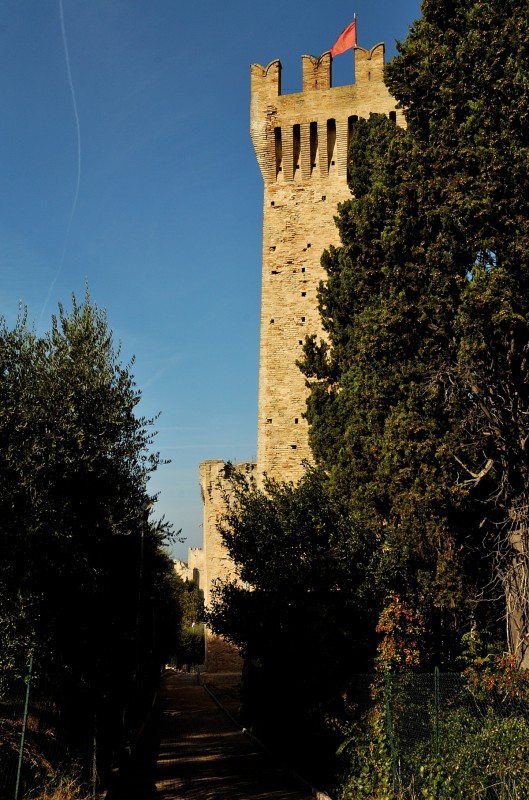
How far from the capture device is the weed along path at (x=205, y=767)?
404 inches

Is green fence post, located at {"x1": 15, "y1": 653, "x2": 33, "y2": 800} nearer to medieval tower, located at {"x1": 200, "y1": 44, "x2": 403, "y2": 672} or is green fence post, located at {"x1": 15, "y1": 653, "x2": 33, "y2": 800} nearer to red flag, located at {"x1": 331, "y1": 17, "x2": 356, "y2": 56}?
medieval tower, located at {"x1": 200, "y1": 44, "x2": 403, "y2": 672}

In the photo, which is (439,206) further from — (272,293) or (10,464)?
(272,293)

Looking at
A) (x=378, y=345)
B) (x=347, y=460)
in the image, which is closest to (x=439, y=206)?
(x=378, y=345)

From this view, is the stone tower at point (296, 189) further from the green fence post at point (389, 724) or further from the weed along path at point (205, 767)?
the green fence post at point (389, 724)

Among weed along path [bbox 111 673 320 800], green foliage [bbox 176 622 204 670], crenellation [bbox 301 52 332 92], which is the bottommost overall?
green foliage [bbox 176 622 204 670]

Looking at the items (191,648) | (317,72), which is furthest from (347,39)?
(191,648)

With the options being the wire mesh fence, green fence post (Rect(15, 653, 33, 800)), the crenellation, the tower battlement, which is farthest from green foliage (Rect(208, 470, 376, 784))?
the crenellation

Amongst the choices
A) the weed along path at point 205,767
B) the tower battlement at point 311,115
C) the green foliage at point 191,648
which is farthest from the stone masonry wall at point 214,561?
the green foliage at point 191,648

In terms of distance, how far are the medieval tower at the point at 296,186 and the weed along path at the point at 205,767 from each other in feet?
23.6

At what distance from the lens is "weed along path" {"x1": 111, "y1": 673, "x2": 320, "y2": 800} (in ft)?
33.6

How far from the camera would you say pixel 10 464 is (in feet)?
26.4

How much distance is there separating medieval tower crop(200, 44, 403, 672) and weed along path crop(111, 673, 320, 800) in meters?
7.21

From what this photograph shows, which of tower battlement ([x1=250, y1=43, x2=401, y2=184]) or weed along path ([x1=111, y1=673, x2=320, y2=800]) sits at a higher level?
tower battlement ([x1=250, y1=43, x2=401, y2=184])

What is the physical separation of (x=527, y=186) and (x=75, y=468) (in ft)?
22.4
